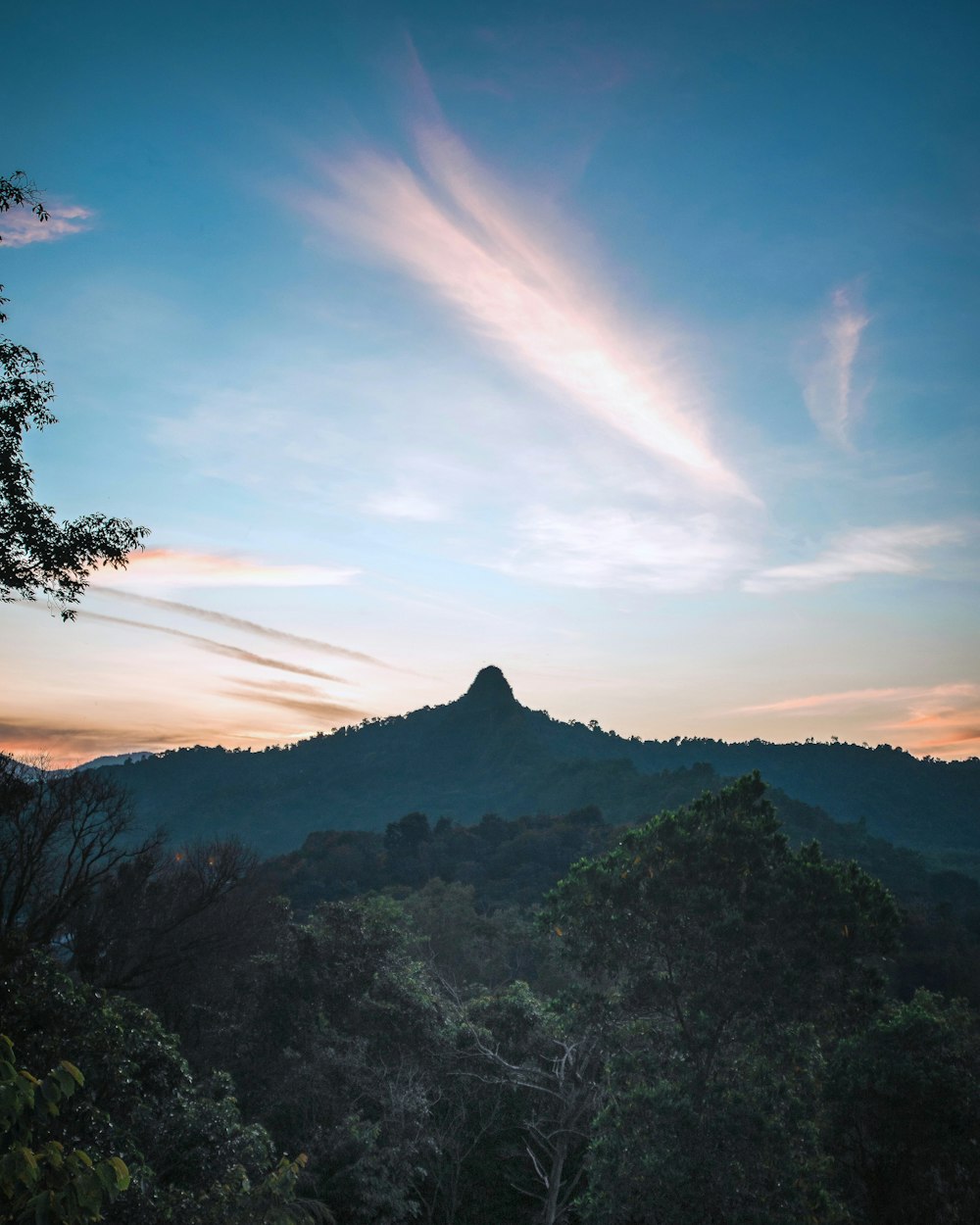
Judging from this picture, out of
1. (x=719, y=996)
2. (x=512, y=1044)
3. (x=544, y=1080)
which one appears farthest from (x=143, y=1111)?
(x=512, y=1044)

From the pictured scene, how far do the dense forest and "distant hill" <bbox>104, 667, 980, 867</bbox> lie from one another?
290ft

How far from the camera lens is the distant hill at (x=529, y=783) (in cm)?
13212

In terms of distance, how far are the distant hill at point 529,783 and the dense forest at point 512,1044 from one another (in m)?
88.3

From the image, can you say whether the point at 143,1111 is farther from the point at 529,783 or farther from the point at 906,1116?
the point at 529,783

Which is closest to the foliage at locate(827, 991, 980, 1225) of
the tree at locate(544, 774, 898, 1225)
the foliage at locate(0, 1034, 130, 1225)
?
the tree at locate(544, 774, 898, 1225)

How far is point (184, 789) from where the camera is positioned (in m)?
192

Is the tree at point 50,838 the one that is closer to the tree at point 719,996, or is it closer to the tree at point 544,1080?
the tree at point 544,1080

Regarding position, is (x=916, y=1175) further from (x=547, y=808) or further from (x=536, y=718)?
(x=536, y=718)

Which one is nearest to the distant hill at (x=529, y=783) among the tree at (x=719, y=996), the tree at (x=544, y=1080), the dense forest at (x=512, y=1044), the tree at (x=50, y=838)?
the tree at (x=544, y=1080)

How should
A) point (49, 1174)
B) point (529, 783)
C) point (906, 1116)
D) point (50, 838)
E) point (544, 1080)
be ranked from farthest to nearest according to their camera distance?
point (529, 783) < point (544, 1080) < point (50, 838) < point (906, 1116) < point (49, 1174)

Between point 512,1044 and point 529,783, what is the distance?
139247mm

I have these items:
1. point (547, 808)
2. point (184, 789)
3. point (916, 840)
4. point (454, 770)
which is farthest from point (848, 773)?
point (184, 789)

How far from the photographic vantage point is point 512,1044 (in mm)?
25703

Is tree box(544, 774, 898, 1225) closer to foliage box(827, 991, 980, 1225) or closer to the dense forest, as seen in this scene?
the dense forest
